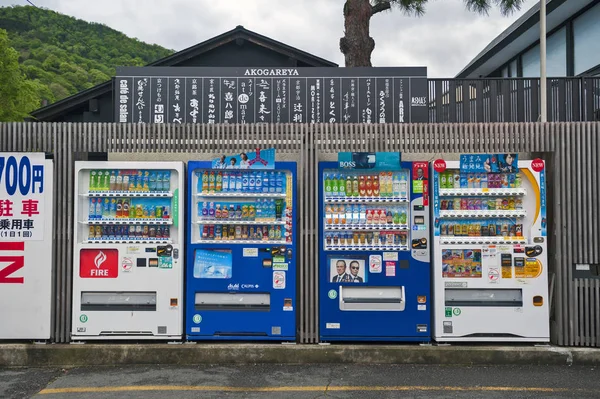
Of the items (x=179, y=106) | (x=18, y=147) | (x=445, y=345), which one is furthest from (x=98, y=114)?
(x=445, y=345)

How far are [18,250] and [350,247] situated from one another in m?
→ 4.18

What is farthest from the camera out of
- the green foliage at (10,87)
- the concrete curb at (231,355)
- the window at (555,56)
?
the green foliage at (10,87)

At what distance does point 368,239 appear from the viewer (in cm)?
682

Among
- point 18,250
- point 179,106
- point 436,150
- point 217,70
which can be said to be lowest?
point 18,250

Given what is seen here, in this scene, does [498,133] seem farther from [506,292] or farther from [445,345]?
[445,345]

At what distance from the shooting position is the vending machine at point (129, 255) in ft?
22.0

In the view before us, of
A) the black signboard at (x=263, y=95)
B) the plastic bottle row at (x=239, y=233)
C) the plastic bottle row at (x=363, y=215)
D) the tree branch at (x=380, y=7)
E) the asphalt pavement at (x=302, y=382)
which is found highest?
the tree branch at (x=380, y=7)

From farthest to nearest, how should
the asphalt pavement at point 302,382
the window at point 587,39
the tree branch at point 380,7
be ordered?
the window at point 587,39
the tree branch at point 380,7
the asphalt pavement at point 302,382

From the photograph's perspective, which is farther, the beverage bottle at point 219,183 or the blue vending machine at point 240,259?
the beverage bottle at point 219,183

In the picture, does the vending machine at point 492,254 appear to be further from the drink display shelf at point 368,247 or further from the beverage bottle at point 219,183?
the beverage bottle at point 219,183

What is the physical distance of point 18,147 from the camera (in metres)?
6.92

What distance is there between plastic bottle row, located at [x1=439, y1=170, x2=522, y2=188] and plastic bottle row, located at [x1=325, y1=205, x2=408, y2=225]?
0.67 metres

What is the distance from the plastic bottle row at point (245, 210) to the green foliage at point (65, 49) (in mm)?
26853

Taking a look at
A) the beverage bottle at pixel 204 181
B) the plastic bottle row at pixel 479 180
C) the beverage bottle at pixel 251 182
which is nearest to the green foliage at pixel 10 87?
the beverage bottle at pixel 204 181
